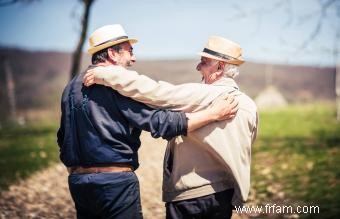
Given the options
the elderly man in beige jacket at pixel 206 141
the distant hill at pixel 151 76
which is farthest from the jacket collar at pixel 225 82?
the distant hill at pixel 151 76

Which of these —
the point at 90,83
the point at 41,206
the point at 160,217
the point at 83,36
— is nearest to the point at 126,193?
the point at 90,83

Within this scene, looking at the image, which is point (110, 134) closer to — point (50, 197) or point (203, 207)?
point (203, 207)

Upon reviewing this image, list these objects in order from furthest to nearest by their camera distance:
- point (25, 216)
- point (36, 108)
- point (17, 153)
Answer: point (36, 108) → point (17, 153) → point (25, 216)

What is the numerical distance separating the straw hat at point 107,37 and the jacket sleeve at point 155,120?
0.46 meters

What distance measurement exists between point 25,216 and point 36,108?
3152 centimetres

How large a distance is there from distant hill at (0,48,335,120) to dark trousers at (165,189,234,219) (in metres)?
28.8

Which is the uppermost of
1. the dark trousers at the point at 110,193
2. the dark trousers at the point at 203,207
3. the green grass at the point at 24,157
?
the dark trousers at the point at 110,193

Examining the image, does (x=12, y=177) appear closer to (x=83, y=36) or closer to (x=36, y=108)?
(x=83, y=36)

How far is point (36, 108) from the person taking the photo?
37594 millimetres

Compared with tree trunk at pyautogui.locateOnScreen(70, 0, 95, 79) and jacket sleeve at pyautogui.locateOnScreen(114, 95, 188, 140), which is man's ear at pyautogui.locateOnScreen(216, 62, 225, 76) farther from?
tree trunk at pyautogui.locateOnScreen(70, 0, 95, 79)

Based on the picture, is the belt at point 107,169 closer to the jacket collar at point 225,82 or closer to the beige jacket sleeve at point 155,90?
the beige jacket sleeve at point 155,90

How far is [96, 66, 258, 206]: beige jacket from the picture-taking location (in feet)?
11.4

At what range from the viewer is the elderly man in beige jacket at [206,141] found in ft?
11.5

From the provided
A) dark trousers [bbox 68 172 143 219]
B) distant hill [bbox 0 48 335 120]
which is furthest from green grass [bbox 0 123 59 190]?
distant hill [bbox 0 48 335 120]
